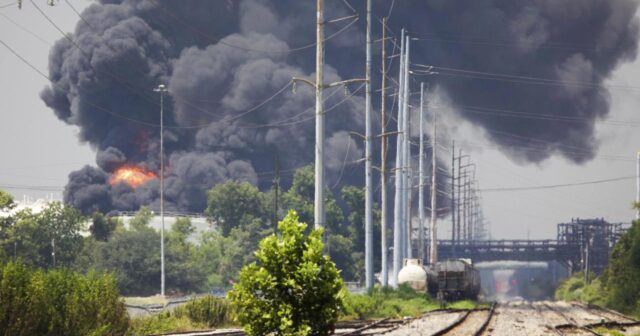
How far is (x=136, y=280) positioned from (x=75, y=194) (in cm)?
7749

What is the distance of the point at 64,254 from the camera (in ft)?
332

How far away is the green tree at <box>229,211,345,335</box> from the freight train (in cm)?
5195

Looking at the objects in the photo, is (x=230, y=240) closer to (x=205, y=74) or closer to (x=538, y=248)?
(x=538, y=248)

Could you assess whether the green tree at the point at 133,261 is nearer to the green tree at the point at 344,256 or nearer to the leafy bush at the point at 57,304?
the green tree at the point at 344,256

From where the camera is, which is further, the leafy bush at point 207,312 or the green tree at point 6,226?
the green tree at point 6,226

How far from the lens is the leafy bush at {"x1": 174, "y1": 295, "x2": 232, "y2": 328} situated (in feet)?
146

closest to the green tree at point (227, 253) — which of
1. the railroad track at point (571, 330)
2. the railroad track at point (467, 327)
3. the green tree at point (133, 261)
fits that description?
the green tree at point (133, 261)

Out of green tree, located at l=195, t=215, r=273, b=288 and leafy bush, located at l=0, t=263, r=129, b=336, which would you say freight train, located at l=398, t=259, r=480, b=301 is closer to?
leafy bush, located at l=0, t=263, r=129, b=336

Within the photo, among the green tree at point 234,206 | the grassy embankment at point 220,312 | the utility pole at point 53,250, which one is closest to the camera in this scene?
the grassy embankment at point 220,312

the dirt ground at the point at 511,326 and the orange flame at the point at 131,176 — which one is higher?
the orange flame at the point at 131,176

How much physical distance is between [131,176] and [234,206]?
55.4 m

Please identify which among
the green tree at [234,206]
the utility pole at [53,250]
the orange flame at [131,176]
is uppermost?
the orange flame at [131,176]

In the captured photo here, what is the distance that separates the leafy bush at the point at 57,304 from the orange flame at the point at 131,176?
158218mm

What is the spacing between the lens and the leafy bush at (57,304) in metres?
26.6
